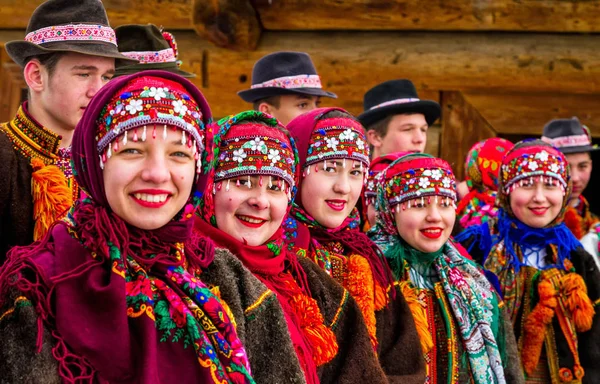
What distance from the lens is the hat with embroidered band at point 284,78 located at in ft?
17.6

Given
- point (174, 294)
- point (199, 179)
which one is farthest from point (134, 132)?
point (174, 294)

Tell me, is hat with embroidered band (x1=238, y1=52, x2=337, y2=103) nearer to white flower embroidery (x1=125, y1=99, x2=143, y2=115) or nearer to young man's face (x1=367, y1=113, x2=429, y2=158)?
young man's face (x1=367, y1=113, x2=429, y2=158)

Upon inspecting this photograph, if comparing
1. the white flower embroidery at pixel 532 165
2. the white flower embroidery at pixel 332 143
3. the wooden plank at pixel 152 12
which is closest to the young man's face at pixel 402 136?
the white flower embroidery at pixel 532 165

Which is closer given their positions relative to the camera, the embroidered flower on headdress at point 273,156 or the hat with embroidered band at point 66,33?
the embroidered flower on headdress at point 273,156

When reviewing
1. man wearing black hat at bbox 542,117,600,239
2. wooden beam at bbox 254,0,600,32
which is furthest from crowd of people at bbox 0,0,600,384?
wooden beam at bbox 254,0,600,32

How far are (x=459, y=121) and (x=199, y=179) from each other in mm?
5200

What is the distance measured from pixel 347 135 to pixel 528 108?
14.1 feet

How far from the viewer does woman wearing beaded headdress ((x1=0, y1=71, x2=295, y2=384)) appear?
2.08 metres

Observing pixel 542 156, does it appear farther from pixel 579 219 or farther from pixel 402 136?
pixel 579 219

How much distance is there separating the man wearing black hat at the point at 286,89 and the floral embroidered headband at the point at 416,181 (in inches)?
56.3

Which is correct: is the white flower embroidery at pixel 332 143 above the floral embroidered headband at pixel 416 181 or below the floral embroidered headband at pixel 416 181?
above

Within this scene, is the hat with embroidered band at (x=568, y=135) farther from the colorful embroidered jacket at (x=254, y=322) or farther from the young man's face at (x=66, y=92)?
the colorful embroidered jacket at (x=254, y=322)

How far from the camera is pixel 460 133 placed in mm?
7383

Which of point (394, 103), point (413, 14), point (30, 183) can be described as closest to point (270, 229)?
point (30, 183)
